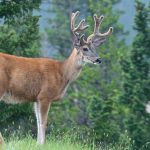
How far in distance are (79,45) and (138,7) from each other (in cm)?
1175

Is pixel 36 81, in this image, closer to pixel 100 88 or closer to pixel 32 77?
pixel 32 77

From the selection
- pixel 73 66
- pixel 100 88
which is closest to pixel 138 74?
pixel 73 66

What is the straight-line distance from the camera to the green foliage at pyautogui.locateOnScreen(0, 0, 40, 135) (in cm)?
1697

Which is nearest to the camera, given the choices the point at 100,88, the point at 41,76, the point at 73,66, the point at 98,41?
the point at 41,76

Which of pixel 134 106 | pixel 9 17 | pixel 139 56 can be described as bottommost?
pixel 134 106

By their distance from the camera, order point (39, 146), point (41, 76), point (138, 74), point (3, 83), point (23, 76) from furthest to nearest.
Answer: point (138, 74)
point (41, 76)
point (23, 76)
point (3, 83)
point (39, 146)

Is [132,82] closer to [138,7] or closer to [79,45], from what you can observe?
[138,7]

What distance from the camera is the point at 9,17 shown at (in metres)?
17.8

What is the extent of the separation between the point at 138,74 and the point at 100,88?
15.3m

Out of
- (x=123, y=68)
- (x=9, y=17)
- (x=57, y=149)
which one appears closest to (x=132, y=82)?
(x=123, y=68)

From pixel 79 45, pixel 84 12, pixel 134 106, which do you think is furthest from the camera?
pixel 84 12

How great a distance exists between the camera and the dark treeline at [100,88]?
1730 centimetres

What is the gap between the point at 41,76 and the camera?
13086mm

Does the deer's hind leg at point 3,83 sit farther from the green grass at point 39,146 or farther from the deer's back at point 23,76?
the green grass at point 39,146
